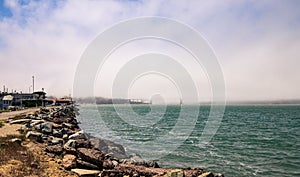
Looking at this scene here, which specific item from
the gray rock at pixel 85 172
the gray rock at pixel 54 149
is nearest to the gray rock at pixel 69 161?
the gray rock at pixel 85 172

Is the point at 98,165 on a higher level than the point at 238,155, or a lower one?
higher

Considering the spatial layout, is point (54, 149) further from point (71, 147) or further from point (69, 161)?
point (69, 161)

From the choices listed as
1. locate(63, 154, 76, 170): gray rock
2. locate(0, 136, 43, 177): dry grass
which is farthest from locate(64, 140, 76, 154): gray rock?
locate(0, 136, 43, 177): dry grass

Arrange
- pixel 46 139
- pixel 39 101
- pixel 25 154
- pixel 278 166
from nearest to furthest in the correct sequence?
1. pixel 25 154
2. pixel 46 139
3. pixel 278 166
4. pixel 39 101

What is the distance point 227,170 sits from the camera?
59.2ft

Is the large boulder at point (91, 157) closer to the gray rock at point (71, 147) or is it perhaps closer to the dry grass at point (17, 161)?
the gray rock at point (71, 147)

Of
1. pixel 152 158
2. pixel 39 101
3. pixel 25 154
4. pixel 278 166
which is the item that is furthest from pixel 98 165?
pixel 39 101

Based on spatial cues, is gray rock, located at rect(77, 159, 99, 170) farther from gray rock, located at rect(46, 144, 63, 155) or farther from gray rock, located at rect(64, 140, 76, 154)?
gray rock, located at rect(46, 144, 63, 155)

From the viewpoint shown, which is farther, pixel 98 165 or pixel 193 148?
pixel 193 148

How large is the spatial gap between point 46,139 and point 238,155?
1787 cm

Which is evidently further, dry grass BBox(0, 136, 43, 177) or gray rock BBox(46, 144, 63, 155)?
gray rock BBox(46, 144, 63, 155)

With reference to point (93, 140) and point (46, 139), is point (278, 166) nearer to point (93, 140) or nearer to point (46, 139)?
point (93, 140)

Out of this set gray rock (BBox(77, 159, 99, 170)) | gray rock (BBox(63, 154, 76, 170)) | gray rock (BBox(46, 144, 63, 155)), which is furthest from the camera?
gray rock (BBox(46, 144, 63, 155))

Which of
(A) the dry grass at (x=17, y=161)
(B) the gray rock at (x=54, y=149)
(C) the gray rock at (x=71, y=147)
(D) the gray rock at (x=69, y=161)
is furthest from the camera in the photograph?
(C) the gray rock at (x=71, y=147)
